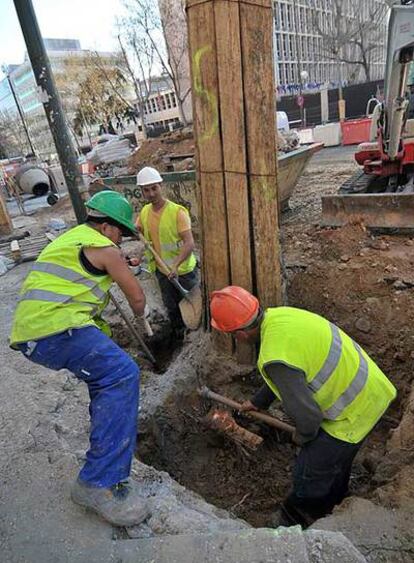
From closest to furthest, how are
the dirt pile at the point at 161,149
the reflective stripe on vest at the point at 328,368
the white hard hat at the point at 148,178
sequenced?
the reflective stripe on vest at the point at 328,368 < the white hard hat at the point at 148,178 < the dirt pile at the point at 161,149

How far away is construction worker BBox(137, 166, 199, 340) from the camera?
13.0 ft

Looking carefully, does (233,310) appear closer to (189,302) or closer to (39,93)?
(189,302)

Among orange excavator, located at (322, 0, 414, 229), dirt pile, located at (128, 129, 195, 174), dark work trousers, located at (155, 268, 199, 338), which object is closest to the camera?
dark work trousers, located at (155, 268, 199, 338)

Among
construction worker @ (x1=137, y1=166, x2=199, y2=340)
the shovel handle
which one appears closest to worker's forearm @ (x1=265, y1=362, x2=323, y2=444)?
the shovel handle

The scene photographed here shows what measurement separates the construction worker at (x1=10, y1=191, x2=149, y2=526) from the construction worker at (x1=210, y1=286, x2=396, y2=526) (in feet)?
2.24

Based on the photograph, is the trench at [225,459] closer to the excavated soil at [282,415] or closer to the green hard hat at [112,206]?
the excavated soil at [282,415]

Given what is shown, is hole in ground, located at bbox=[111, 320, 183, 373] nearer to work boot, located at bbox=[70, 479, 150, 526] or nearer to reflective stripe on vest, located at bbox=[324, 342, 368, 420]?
work boot, located at bbox=[70, 479, 150, 526]

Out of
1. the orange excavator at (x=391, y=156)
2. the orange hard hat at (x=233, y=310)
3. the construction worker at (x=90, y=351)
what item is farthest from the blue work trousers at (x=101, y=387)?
the orange excavator at (x=391, y=156)

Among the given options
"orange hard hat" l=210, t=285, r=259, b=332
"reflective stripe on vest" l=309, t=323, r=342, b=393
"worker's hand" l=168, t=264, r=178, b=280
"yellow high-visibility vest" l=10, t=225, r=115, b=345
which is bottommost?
"worker's hand" l=168, t=264, r=178, b=280

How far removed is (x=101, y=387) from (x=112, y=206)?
1.04m

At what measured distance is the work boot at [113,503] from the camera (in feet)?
6.71

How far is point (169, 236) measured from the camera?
13.2 ft

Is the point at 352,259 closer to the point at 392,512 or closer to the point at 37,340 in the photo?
the point at 392,512

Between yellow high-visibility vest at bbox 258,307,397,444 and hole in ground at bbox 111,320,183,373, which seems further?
hole in ground at bbox 111,320,183,373
